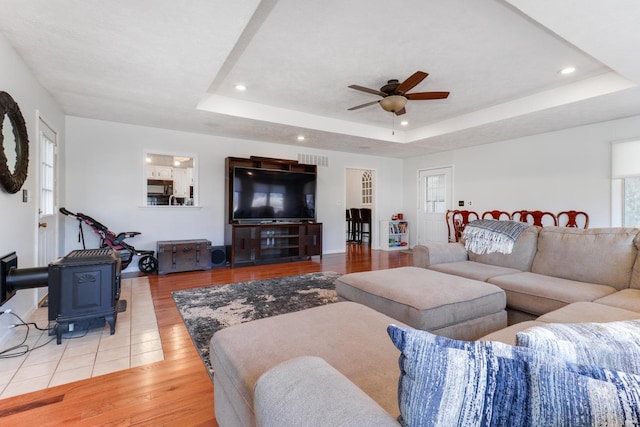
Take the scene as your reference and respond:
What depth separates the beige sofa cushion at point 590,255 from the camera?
239cm

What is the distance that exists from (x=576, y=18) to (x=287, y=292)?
349 centimetres

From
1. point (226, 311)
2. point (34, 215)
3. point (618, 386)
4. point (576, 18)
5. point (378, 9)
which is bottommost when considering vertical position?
point (226, 311)

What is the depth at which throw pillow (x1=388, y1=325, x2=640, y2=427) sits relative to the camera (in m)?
0.46

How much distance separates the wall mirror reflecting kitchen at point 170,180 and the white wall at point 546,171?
5342mm

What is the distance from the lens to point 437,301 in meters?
1.99

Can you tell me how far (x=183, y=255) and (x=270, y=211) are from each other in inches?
68.2

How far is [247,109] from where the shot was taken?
428cm

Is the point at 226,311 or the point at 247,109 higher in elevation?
the point at 247,109

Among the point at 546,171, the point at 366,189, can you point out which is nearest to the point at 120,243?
the point at 366,189

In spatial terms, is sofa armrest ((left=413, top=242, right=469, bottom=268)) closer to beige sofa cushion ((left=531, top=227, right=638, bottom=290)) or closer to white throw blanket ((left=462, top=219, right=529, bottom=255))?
white throw blanket ((left=462, top=219, right=529, bottom=255))

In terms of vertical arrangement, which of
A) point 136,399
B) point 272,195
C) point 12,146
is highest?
point 12,146

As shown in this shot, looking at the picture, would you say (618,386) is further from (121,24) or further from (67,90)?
(67,90)

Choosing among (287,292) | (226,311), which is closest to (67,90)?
(226,311)

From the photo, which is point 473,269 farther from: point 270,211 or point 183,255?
point 183,255
